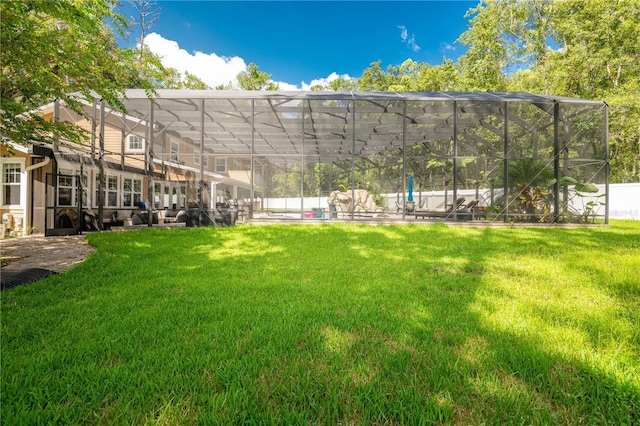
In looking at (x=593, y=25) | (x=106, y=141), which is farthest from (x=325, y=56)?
(x=106, y=141)

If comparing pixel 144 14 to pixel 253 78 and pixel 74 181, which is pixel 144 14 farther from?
pixel 74 181

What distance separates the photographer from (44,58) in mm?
4527

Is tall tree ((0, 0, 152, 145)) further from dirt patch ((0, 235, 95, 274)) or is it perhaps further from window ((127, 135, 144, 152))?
window ((127, 135, 144, 152))

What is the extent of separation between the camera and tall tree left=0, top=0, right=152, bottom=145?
3.66 metres

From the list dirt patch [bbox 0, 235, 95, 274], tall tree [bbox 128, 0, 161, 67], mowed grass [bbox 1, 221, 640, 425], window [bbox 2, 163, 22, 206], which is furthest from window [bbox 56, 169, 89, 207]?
tall tree [bbox 128, 0, 161, 67]

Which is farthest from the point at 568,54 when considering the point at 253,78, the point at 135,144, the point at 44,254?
the point at 44,254

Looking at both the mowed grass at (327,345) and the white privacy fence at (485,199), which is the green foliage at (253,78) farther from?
the mowed grass at (327,345)

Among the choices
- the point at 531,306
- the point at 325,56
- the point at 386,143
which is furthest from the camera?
the point at 325,56

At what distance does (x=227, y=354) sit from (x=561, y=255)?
18.6ft

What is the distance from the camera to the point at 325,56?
3291cm

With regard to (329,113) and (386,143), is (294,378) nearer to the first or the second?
(329,113)

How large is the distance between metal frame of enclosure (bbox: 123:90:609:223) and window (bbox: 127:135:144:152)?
1.19m

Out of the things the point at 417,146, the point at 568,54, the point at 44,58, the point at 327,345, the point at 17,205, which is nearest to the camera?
the point at 327,345

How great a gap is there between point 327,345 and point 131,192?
1463 centimetres
